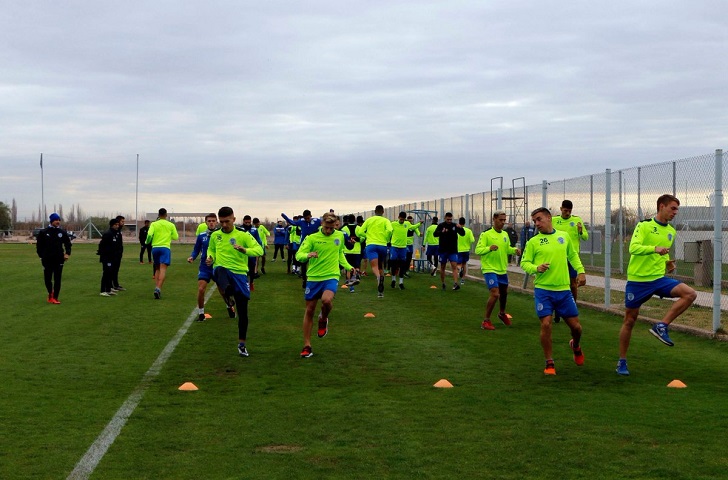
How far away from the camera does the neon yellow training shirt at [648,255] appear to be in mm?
10250

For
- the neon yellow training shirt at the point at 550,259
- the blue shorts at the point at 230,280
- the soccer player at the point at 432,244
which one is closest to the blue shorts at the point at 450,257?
the soccer player at the point at 432,244

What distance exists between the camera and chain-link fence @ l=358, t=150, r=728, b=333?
16.0 metres

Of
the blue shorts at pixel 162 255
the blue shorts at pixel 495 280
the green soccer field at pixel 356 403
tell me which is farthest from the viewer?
the blue shorts at pixel 162 255

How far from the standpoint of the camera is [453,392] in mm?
9062

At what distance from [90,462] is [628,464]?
373cm

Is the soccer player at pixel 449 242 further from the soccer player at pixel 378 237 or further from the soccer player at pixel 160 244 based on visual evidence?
the soccer player at pixel 160 244

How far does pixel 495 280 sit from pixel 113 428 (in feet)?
29.1

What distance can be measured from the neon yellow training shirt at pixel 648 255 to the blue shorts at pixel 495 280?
15.7 ft

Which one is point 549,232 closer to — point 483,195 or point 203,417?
point 203,417

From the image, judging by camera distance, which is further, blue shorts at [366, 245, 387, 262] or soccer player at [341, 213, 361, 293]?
soccer player at [341, 213, 361, 293]

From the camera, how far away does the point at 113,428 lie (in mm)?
7445

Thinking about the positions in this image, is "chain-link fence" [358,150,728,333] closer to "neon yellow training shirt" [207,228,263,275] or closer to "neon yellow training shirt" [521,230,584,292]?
"neon yellow training shirt" [521,230,584,292]

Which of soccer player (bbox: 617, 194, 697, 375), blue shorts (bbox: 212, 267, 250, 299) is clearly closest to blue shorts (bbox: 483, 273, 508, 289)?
blue shorts (bbox: 212, 267, 250, 299)

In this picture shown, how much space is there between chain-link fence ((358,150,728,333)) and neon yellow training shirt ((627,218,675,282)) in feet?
10.9
